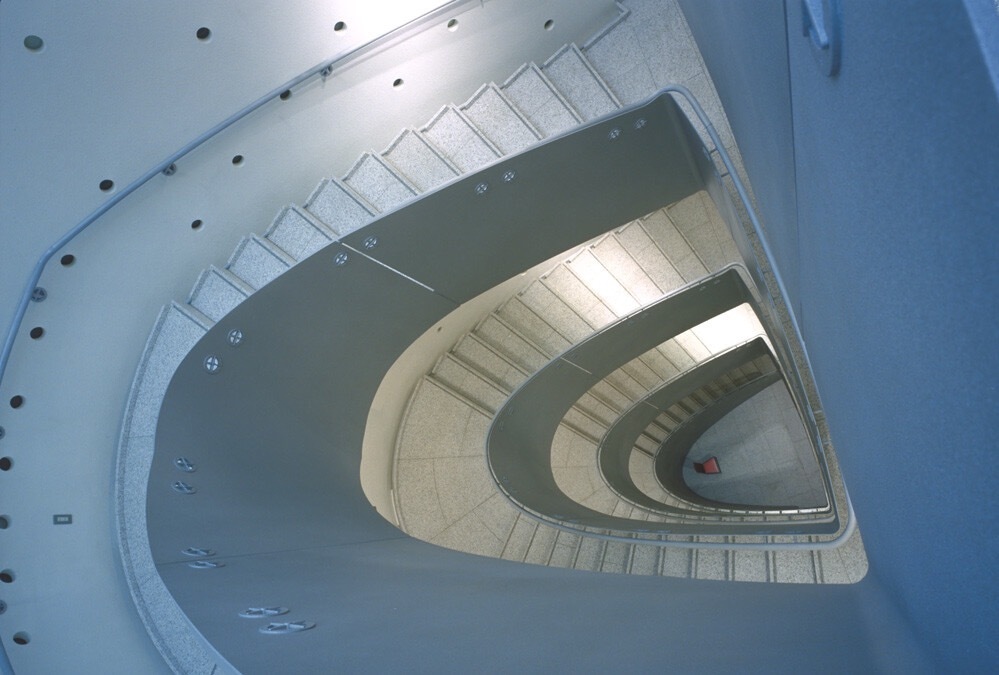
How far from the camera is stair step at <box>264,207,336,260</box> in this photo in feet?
A: 17.0

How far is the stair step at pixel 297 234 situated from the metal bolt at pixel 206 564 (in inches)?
109

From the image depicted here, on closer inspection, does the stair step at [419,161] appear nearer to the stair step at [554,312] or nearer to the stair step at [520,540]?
the stair step at [554,312]

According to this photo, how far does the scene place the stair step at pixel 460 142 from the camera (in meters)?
5.60

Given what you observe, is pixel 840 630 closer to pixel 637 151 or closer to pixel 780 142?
pixel 780 142

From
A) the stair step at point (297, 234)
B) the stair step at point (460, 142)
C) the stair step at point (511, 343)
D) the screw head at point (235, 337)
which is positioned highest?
the stair step at point (460, 142)

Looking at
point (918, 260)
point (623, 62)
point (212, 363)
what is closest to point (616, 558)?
point (212, 363)

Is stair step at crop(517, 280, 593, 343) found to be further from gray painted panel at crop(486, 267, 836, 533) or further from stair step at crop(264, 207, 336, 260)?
stair step at crop(264, 207, 336, 260)

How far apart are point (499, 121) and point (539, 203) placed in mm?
782

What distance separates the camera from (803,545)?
416 centimetres

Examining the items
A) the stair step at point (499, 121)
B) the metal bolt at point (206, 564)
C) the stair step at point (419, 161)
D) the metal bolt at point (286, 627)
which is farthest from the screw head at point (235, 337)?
the stair step at point (499, 121)

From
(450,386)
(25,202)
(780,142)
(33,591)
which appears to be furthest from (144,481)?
(780,142)

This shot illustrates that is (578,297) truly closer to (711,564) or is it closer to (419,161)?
(419,161)

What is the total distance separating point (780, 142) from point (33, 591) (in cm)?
464

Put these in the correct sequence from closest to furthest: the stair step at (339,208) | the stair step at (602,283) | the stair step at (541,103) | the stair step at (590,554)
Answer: the stair step at (339,208) < the stair step at (541,103) < the stair step at (590,554) < the stair step at (602,283)
